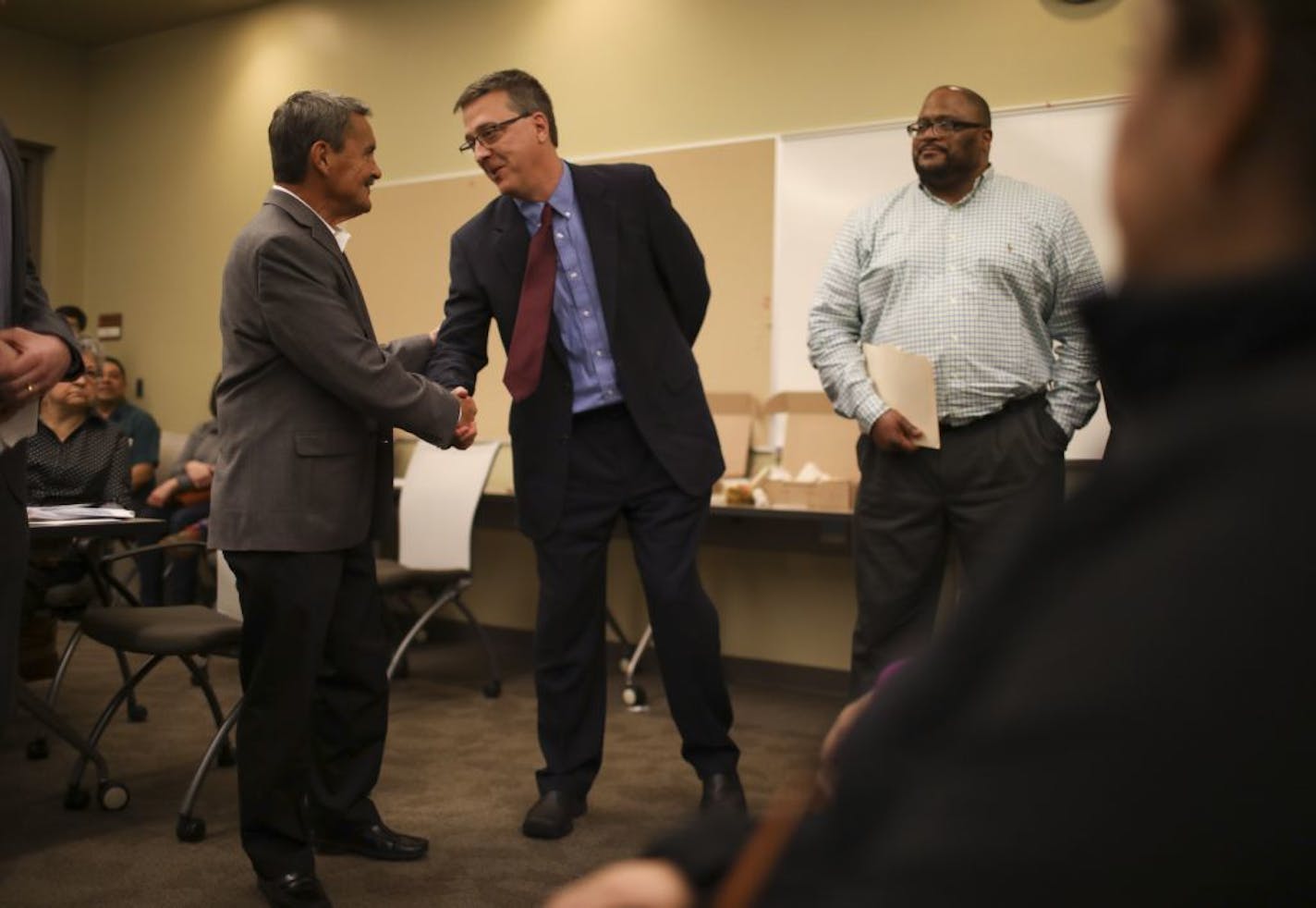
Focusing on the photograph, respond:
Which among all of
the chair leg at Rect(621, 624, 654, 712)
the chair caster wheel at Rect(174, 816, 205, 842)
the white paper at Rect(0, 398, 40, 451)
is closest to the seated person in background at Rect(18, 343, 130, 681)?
the chair caster wheel at Rect(174, 816, 205, 842)

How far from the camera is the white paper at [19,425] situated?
1973 millimetres

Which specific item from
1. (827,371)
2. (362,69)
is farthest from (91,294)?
(827,371)

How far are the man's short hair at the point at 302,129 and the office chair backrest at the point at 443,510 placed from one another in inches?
86.5

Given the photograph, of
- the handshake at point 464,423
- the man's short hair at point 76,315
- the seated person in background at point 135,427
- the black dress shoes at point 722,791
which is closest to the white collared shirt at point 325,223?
the handshake at point 464,423

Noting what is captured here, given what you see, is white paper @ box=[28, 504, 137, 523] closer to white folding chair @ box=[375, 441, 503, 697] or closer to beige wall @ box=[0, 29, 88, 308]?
white folding chair @ box=[375, 441, 503, 697]

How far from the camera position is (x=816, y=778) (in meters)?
0.75

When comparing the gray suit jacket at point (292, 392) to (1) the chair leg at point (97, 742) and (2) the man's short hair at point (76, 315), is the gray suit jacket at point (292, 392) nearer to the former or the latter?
(1) the chair leg at point (97, 742)

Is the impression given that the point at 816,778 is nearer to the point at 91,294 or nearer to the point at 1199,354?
the point at 1199,354

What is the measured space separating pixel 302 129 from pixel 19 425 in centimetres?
88

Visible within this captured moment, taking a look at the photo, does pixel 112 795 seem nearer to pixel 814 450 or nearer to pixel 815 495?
pixel 815 495

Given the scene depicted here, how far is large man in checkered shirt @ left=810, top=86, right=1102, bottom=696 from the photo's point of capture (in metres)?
3.23

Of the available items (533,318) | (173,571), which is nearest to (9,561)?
(533,318)

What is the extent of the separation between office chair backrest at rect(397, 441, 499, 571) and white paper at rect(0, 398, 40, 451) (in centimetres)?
261

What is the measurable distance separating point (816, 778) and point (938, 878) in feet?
0.85
